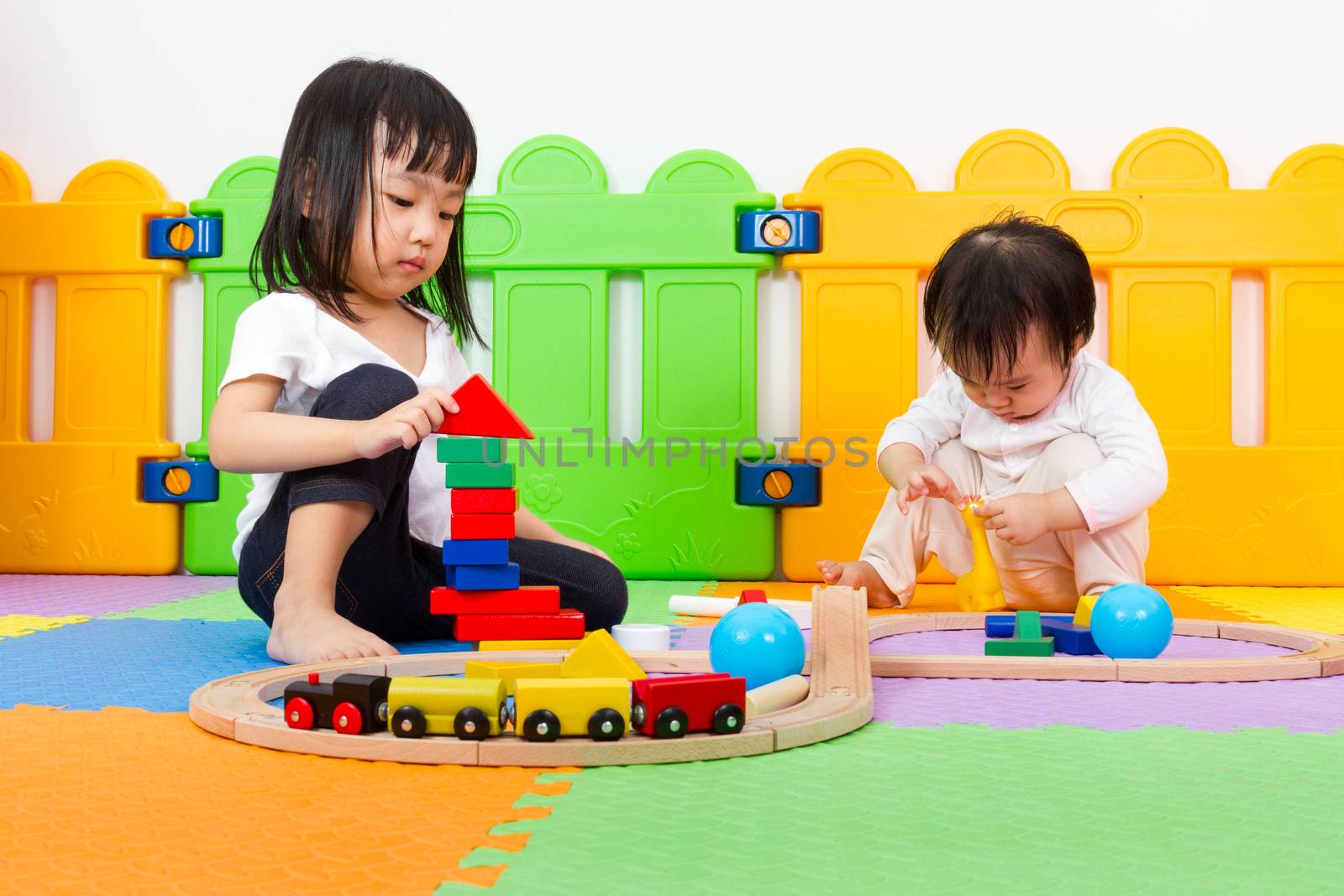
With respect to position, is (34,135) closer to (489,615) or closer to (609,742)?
(489,615)

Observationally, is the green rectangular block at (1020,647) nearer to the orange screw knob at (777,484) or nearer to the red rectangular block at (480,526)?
the red rectangular block at (480,526)

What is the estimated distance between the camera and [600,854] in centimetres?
47

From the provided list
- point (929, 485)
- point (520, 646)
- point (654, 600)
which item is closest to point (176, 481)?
point (654, 600)

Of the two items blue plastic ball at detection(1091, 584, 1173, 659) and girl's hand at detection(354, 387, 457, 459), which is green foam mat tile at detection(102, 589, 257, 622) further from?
blue plastic ball at detection(1091, 584, 1173, 659)

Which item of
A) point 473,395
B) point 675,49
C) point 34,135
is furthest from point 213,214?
point 473,395

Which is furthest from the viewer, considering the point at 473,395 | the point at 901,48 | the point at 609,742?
the point at 901,48

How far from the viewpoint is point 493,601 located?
1000mm

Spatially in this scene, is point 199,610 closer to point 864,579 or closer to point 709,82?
point 864,579

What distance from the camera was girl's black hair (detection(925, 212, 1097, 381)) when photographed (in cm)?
118

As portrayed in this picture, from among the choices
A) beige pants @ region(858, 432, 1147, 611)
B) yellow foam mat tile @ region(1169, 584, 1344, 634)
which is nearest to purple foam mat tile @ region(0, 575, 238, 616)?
beige pants @ region(858, 432, 1147, 611)

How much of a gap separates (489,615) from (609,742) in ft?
1.32

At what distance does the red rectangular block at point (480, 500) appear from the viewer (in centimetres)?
99

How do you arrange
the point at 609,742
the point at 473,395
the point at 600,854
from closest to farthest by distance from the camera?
the point at 600,854 → the point at 609,742 → the point at 473,395

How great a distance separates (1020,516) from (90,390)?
1.22 m
